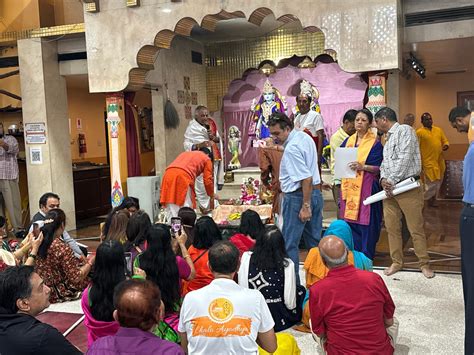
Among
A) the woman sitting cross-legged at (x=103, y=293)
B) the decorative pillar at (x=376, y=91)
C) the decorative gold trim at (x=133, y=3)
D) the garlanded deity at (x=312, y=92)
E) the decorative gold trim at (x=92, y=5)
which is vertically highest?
the decorative gold trim at (x=92, y=5)

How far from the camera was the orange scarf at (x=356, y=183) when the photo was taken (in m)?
4.82

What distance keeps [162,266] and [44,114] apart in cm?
570

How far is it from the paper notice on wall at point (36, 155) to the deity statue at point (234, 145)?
11.8ft

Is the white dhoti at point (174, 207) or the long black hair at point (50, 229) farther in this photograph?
the white dhoti at point (174, 207)

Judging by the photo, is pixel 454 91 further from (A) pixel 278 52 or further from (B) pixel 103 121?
(B) pixel 103 121

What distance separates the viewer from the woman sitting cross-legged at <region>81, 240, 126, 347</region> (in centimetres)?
261

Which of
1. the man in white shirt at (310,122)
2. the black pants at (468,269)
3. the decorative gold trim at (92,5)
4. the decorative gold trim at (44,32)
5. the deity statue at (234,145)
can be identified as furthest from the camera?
the deity statue at (234,145)

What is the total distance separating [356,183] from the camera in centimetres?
490

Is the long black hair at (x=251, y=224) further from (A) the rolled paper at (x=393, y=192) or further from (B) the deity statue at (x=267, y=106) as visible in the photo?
(B) the deity statue at (x=267, y=106)

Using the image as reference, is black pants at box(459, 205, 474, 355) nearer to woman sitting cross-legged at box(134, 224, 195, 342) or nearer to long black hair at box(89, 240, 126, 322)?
woman sitting cross-legged at box(134, 224, 195, 342)

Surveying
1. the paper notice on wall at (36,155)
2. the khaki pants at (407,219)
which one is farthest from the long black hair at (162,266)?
the paper notice on wall at (36,155)

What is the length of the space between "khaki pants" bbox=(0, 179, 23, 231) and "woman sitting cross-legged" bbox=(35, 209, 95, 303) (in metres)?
3.70

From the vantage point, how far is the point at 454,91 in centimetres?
1150

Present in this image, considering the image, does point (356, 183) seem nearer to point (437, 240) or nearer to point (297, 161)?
point (297, 161)
